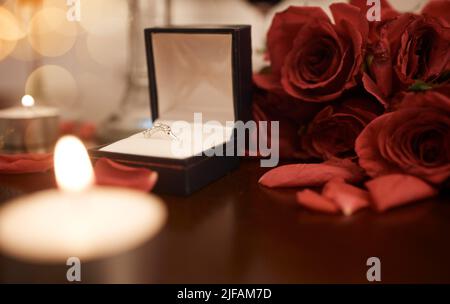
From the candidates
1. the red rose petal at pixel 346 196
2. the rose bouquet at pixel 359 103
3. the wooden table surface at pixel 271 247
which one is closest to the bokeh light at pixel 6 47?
the rose bouquet at pixel 359 103

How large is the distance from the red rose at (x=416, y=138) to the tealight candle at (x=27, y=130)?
1.68 ft

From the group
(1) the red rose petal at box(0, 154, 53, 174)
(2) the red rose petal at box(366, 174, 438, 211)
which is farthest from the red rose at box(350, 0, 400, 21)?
(1) the red rose petal at box(0, 154, 53, 174)

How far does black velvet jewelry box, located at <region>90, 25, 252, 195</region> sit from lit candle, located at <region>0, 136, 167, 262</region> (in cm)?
6

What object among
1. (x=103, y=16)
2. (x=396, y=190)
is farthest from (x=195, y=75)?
(x=103, y=16)

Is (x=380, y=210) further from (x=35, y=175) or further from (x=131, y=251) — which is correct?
(x=35, y=175)

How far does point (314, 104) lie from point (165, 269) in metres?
0.37

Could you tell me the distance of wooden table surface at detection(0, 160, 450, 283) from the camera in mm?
408

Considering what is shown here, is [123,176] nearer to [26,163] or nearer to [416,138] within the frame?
[26,163]

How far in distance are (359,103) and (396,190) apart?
0.52 ft

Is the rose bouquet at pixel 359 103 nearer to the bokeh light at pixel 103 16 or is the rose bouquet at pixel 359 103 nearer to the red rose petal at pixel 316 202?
the red rose petal at pixel 316 202

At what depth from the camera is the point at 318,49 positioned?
68 cm

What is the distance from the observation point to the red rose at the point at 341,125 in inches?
25.7

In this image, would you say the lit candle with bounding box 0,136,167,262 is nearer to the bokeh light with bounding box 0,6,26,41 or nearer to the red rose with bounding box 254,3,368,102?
the red rose with bounding box 254,3,368,102
